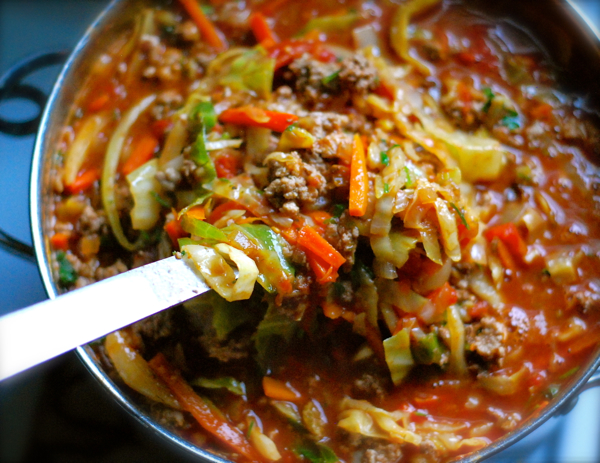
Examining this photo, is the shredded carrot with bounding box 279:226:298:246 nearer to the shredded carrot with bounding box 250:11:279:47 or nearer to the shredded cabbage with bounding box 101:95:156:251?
the shredded cabbage with bounding box 101:95:156:251

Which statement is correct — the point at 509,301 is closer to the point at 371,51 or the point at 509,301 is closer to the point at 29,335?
the point at 371,51

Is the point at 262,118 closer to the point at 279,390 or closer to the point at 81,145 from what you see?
the point at 81,145

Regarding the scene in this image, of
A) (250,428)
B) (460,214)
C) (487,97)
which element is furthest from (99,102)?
(487,97)

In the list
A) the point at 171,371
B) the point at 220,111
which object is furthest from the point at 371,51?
the point at 171,371

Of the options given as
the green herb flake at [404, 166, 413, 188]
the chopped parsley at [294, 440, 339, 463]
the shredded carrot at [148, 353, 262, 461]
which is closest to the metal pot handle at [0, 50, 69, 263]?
the shredded carrot at [148, 353, 262, 461]

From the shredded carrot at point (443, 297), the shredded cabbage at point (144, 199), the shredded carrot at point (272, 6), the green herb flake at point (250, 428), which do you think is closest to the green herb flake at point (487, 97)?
the shredded carrot at point (443, 297)

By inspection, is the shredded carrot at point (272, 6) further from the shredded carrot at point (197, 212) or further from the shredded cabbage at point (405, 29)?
the shredded carrot at point (197, 212)
